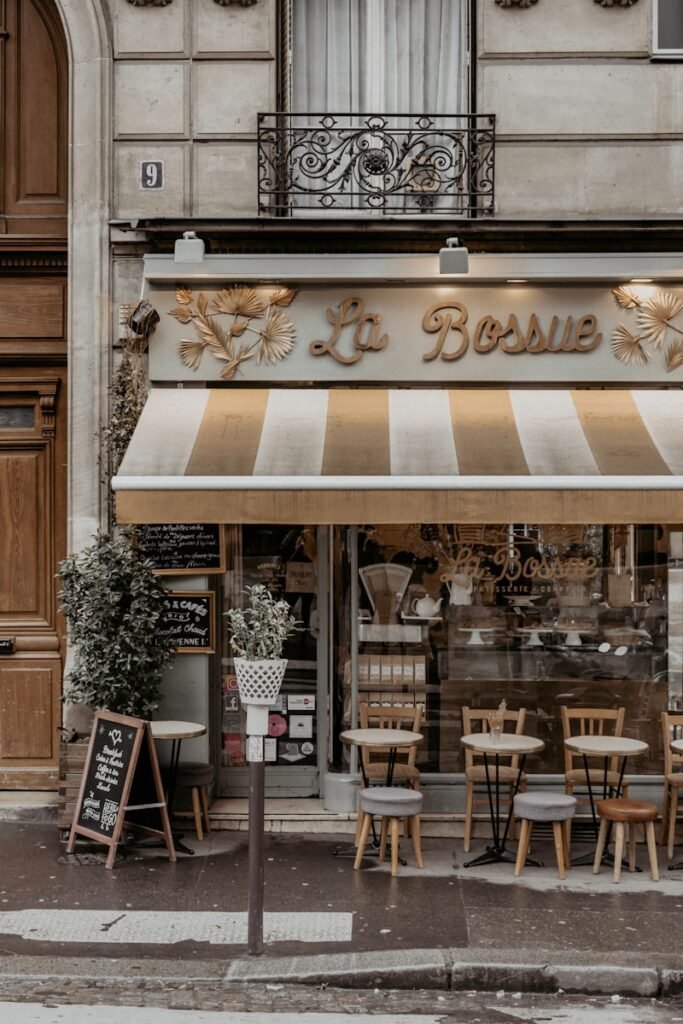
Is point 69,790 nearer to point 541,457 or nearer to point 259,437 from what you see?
point 259,437

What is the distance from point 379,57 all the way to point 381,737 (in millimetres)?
5599

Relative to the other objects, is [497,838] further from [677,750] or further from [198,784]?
[198,784]

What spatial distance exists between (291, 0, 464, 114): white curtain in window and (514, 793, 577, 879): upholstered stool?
5600 millimetres

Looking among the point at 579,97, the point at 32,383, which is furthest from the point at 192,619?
the point at 579,97

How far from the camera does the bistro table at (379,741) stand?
8609 mm

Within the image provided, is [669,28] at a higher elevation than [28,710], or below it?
higher

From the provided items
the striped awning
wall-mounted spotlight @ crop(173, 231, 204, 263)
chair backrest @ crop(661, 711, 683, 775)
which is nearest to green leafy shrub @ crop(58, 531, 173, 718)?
the striped awning

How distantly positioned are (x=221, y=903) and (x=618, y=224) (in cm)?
587

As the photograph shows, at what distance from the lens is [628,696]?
9781 millimetres

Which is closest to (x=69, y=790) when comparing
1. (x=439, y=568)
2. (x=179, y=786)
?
(x=179, y=786)

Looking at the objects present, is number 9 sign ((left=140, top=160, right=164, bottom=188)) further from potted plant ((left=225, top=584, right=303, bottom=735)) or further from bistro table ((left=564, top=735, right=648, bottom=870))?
bistro table ((left=564, top=735, right=648, bottom=870))

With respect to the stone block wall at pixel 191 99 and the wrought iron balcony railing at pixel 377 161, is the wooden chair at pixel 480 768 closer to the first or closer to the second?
the wrought iron balcony railing at pixel 377 161

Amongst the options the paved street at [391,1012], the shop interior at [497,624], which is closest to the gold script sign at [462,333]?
the shop interior at [497,624]

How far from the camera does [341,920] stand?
721 centimetres
